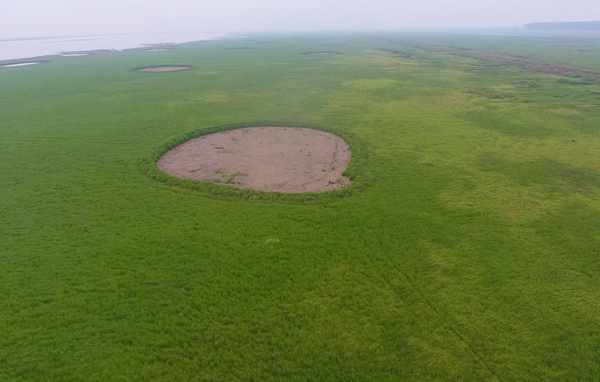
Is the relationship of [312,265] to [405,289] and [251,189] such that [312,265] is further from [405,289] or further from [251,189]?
[251,189]

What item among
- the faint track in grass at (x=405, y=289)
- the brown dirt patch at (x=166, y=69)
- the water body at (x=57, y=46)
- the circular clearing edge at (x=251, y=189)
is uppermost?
the water body at (x=57, y=46)

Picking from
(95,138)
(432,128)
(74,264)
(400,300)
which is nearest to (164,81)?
(95,138)

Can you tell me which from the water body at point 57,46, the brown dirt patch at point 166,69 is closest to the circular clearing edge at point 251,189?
the brown dirt patch at point 166,69

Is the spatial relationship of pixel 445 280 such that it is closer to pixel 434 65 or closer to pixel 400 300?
pixel 400 300

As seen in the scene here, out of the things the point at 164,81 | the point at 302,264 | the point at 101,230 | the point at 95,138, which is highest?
the point at 164,81

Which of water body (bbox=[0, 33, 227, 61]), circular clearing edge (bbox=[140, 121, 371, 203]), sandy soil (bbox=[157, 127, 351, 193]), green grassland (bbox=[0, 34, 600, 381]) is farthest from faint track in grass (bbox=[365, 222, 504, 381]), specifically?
water body (bbox=[0, 33, 227, 61])

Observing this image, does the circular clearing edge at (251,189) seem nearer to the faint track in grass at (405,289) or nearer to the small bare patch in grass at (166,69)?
the faint track in grass at (405,289)
